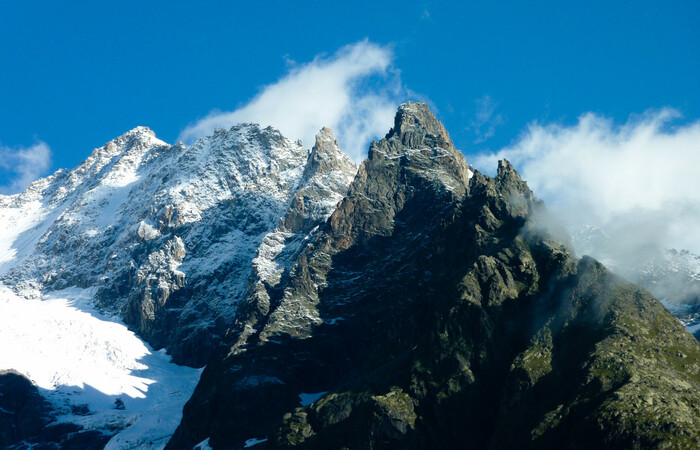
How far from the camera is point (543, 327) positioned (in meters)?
189

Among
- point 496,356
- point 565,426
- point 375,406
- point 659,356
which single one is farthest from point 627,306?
point 375,406

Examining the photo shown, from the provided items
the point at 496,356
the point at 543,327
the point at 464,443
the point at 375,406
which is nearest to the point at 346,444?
the point at 375,406

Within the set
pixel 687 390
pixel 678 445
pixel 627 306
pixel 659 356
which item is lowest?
pixel 678 445

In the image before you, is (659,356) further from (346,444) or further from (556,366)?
(346,444)

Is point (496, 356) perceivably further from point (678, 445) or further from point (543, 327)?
point (678, 445)

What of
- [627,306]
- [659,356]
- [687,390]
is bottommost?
[687,390]

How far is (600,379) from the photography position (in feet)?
526

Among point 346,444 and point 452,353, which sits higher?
point 452,353

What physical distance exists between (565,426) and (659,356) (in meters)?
33.7

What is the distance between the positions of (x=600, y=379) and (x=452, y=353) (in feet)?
134

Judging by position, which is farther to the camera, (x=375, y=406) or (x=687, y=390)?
(x=375, y=406)

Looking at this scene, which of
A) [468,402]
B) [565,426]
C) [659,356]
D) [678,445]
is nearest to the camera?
[678,445]

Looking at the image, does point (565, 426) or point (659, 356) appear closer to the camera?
point (565, 426)

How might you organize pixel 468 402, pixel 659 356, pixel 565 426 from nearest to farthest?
pixel 565 426 → pixel 659 356 → pixel 468 402
